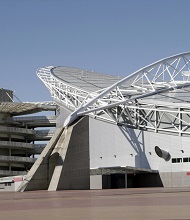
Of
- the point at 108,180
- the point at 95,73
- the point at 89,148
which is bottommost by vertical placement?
the point at 108,180

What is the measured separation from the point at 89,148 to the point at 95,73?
28522 mm

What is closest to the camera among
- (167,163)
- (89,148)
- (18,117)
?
(167,163)

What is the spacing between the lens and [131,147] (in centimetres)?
5900

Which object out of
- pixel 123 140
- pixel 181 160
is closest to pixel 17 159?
pixel 123 140

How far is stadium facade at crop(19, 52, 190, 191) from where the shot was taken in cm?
5256

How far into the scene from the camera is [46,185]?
175ft

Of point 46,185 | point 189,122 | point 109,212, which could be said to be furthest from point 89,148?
point 109,212

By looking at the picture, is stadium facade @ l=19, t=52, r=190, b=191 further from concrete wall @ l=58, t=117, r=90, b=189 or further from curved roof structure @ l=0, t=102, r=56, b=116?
curved roof structure @ l=0, t=102, r=56, b=116

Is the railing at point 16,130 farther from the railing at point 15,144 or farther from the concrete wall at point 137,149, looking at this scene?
the concrete wall at point 137,149

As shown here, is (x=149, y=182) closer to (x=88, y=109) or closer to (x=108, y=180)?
(x=108, y=180)

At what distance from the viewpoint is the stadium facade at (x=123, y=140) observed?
52.6m

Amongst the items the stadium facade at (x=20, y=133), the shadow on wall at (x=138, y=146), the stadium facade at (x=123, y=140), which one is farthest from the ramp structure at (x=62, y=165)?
the stadium facade at (x=20, y=133)

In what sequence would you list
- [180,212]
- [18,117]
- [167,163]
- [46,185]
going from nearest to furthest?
[180,212]
[46,185]
[167,163]
[18,117]

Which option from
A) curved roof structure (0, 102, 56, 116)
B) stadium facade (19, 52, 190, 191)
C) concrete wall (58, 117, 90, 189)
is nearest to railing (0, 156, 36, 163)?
curved roof structure (0, 102, 56, 116)
